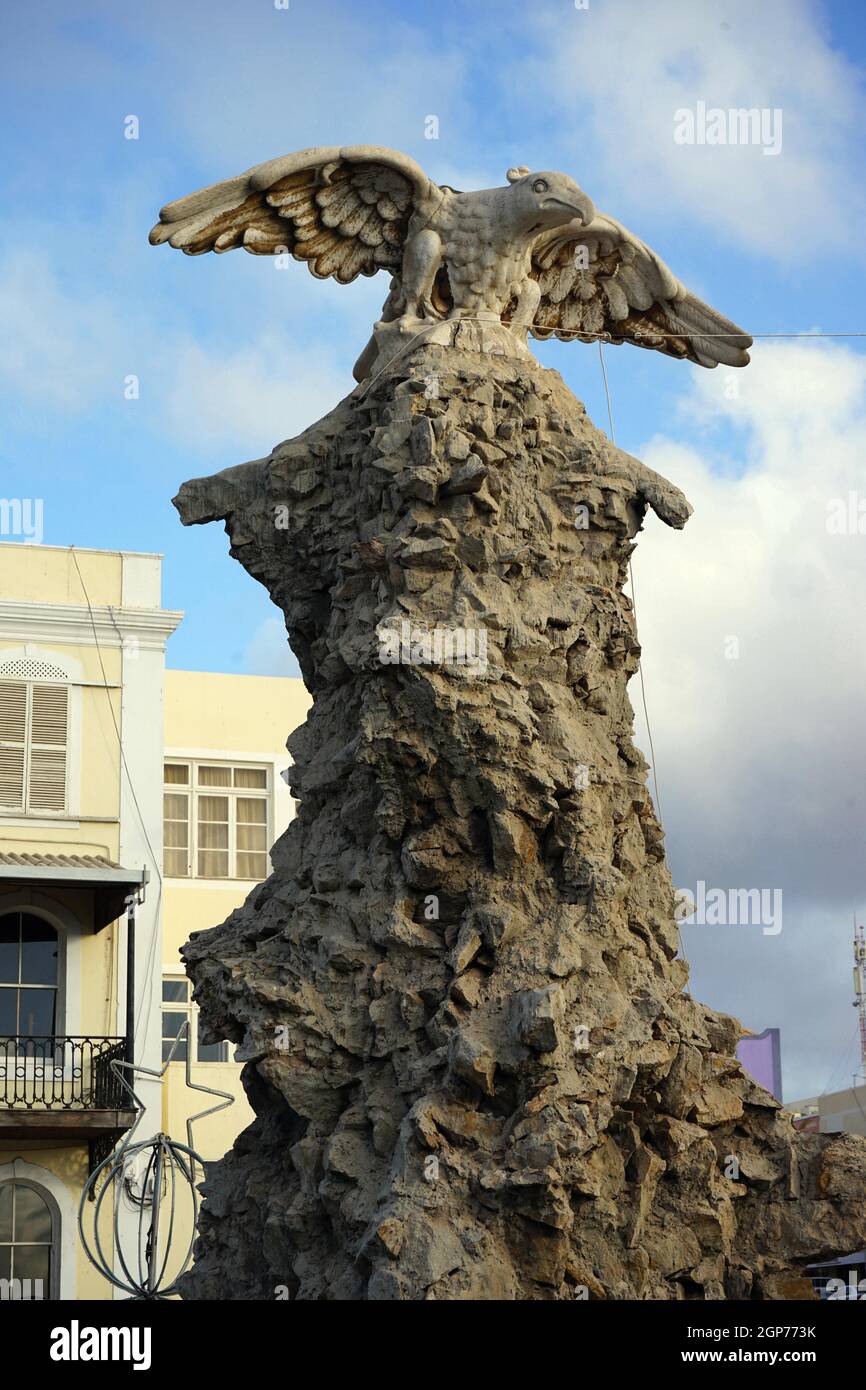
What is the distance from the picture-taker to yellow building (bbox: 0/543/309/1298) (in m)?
19.4

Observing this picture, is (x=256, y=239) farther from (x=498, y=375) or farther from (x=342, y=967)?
(x=342, y=967)

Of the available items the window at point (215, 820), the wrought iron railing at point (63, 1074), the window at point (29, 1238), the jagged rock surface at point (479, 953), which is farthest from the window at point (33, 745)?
the jagged rock surface at point (479, 953)

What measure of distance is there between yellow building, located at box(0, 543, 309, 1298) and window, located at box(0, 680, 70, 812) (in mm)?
17

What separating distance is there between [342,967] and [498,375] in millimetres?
2759

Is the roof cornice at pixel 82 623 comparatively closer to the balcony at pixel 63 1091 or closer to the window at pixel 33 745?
the window at pixel 33 745

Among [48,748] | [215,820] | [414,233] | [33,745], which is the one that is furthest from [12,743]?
[414,233]

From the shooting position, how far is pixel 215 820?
23.8 meters

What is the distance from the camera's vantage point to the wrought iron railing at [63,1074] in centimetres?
1898

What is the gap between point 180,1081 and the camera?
2217 cm

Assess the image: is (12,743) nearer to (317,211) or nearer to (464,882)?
(317,211)

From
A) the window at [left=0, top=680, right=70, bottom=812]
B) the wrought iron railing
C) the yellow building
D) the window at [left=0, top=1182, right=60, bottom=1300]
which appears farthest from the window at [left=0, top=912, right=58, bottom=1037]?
the window at [left=0, top=1182, right=60, bottom=1300]

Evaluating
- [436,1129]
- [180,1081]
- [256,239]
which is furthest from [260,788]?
[436,1129]

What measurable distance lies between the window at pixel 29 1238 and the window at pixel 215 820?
15.8 feet

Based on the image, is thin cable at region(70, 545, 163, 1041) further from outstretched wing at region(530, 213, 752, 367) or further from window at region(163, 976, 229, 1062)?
outstretched wing at region(530, 213, 752, 367)
